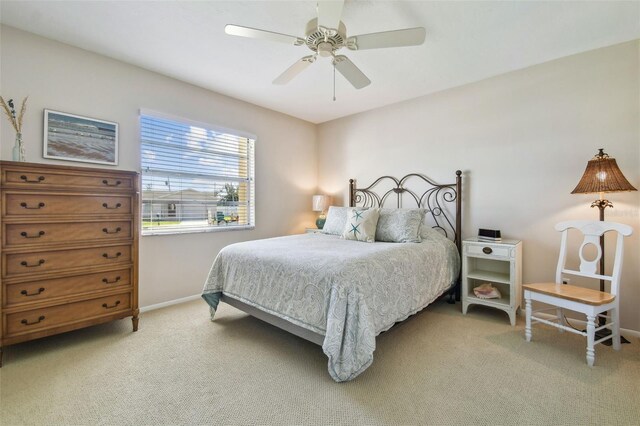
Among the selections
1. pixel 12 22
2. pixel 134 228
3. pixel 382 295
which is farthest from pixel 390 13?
pixel 12 22

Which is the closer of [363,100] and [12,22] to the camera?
[12,22]

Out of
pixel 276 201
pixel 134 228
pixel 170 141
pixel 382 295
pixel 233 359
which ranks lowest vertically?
pixel 233 359

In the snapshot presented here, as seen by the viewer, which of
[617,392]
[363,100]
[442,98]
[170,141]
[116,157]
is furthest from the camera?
[363,100]

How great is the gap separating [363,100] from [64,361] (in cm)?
397

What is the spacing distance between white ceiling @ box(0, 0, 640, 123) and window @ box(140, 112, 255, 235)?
63cm

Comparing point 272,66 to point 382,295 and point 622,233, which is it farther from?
point 622,233

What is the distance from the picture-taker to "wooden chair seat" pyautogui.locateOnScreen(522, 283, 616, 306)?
1.94 meters

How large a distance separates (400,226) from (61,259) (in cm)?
297

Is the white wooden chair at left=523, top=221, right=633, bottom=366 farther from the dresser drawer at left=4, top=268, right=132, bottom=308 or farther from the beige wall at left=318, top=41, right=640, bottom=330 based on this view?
the dresser drawer at left=4, top=268, right=132, bottom=308

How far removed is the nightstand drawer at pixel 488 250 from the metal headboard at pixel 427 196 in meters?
0.43

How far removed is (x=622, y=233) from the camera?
7.04ft

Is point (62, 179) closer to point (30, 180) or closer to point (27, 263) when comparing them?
point (30, 180)

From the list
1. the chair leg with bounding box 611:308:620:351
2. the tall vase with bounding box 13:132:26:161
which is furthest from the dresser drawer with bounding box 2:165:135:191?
the chair leg with bounding box 611:308:620:351

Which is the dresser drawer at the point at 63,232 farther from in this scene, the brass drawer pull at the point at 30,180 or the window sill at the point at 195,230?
the window sill at the point at 195,230
